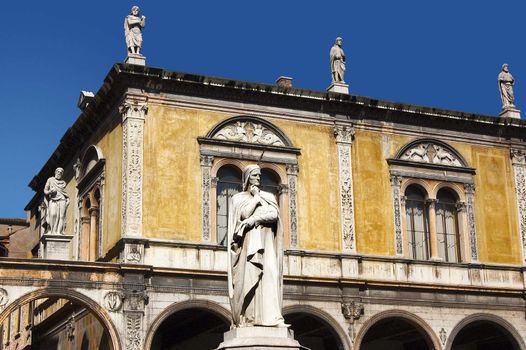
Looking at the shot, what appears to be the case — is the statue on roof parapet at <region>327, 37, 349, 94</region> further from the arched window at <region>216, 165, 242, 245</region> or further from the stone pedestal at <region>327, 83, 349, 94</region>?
the arched window at <region>216, 165, 242, 245</region>

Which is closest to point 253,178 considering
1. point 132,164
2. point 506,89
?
point 132,164

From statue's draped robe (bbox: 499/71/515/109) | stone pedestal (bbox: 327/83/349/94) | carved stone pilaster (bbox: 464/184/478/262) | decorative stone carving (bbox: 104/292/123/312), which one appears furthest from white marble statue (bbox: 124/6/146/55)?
statue's draped robe (bbox: 499/71/515/109)

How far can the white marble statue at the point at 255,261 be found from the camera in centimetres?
1033

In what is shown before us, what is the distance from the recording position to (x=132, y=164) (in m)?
24.0

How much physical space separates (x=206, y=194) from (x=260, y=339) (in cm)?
1475

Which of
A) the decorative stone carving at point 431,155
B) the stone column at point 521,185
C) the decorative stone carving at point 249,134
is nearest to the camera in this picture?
the decorative stone carving at point 249,134

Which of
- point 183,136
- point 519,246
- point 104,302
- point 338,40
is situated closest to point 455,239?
point 519,246

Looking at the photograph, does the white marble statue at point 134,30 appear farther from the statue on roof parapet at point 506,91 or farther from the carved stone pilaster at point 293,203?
the statue on roof parapet at point 506,91

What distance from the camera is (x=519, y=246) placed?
92.0 feet

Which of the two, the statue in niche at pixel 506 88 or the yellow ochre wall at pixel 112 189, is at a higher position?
the statue in niche at pixel 506 88

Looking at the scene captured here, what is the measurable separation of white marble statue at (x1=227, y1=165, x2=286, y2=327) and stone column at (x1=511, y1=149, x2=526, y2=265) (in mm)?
18850

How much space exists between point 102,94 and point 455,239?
1053 cm

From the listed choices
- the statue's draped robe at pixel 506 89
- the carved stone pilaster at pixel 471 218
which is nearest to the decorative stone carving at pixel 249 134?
the carved stone pilaster at pixel 471 218

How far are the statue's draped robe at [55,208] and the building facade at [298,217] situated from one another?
1.66 feet
